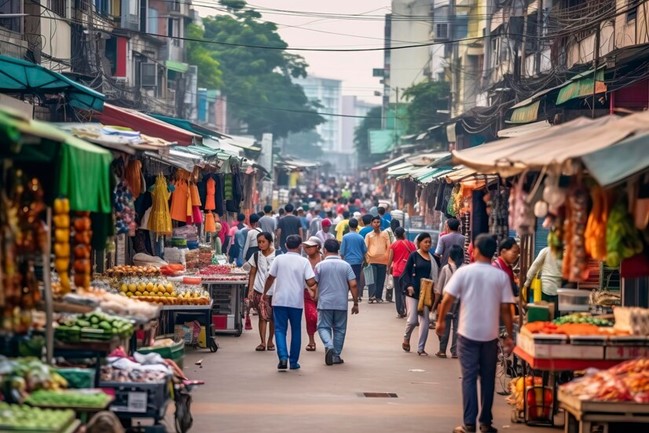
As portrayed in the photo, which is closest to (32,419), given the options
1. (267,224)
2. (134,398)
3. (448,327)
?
(134,398)

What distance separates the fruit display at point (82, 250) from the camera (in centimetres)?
987

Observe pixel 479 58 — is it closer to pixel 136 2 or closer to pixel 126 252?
pixel 136 2

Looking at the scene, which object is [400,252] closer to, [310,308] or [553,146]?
[310,308]

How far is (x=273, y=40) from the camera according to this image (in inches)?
3322

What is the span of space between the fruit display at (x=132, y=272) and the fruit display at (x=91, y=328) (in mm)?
6298

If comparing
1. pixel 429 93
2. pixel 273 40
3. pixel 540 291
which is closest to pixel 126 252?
pixel 540 291

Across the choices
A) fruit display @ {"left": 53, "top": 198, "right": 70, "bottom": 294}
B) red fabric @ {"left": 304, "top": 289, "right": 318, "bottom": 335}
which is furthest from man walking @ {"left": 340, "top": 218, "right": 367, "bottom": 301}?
fruit display @ {"left": 53, "top": 198, "right": 70, "bottom": 294}

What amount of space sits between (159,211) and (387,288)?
1058cm

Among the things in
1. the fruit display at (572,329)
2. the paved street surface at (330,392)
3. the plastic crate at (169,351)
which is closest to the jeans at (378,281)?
the paved street surface at (330,392)

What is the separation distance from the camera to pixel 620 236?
1015cm

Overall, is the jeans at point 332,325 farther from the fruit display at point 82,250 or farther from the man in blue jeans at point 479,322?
the fruit display at point 82,250

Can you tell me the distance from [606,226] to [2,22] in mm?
16094

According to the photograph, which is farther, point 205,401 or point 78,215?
point 205,401

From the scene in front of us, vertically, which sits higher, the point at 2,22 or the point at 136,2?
→ the point at 136,2
